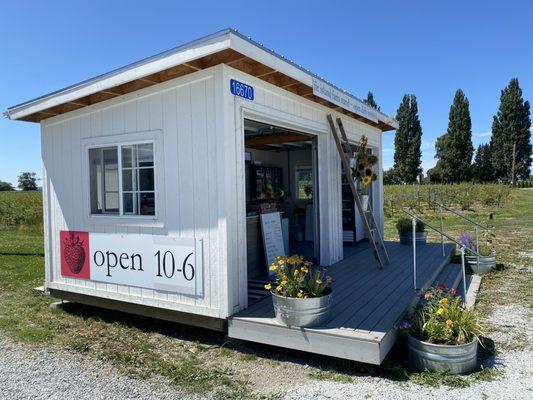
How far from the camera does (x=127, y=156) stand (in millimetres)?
4875

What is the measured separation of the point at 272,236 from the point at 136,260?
2036 mm

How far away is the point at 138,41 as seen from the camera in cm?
718

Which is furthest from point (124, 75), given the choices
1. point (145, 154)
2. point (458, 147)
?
point (458, 147)

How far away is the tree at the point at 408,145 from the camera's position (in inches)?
1588

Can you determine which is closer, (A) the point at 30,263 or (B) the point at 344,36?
(A) the point at 30,263

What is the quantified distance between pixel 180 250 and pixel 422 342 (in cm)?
256

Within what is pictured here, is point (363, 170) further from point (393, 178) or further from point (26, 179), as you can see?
point (26, 179)

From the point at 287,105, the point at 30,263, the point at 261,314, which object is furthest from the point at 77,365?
the point at 30,263

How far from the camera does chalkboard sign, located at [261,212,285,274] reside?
5.78m

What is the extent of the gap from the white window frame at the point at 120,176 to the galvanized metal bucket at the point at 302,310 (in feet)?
5.65

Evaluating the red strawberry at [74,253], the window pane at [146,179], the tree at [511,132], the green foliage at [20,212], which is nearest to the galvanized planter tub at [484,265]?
the window pane at [146,179]

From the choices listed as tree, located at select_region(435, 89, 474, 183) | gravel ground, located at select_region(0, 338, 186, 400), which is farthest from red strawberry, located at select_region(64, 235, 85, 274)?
tree, located at select_region(435, 89, 474, 183)

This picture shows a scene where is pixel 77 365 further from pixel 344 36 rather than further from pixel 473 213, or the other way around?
pixel 473 213

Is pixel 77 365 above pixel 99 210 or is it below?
below
